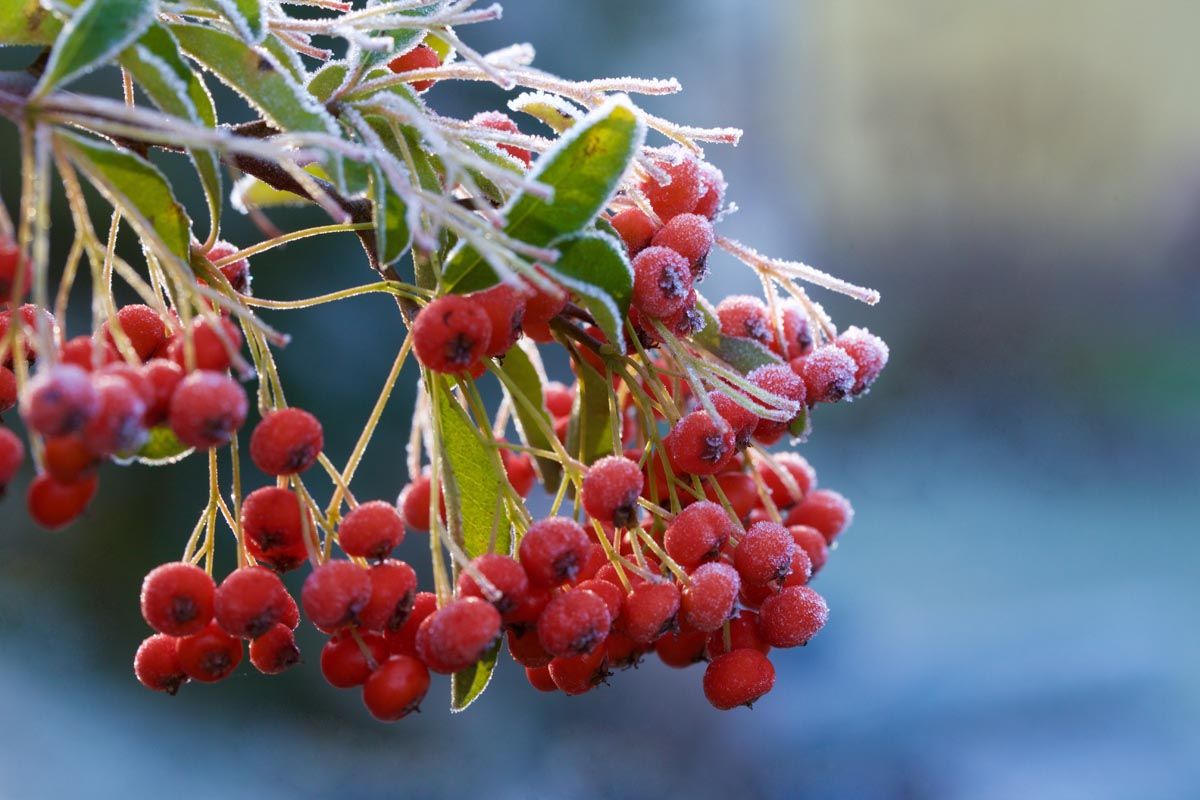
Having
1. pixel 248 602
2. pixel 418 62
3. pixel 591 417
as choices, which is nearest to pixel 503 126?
pixel 418 62

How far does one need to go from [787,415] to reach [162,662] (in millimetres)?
311

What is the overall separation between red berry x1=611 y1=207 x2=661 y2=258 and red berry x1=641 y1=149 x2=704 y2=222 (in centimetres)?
1

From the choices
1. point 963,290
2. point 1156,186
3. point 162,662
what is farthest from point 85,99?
point 1156,186

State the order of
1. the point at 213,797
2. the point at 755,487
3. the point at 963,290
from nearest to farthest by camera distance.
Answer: the point at 755,487 < the point at 213,797 < the point at 963,290

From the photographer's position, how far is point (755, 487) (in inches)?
24.7

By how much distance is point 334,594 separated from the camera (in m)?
0.46

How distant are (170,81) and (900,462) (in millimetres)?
2190

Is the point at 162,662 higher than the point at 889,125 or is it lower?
higher

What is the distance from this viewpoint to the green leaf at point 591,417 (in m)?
0.58

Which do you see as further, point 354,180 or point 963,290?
point 963,290

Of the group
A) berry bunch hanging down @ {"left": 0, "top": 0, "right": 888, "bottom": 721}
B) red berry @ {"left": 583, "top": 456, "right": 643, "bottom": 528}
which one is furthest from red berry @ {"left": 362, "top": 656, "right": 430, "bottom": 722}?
red berry @ {"left": 583, "top": 456, "right": 643, "bottom": 528}

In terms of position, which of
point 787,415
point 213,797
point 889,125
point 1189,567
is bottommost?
point 213,797

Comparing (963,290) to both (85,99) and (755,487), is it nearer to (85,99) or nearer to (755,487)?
(755,487)

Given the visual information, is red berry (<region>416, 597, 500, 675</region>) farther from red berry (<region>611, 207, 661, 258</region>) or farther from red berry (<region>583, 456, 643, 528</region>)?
red berry (<region>611, 207, 661, 258</region>)
